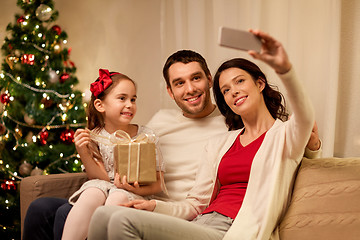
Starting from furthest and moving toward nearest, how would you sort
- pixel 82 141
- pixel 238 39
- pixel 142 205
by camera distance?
1. pixel 82 141
2. pixel 142 205
3. pixel 238 39

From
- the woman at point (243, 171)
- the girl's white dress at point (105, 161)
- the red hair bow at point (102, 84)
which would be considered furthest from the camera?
the red hair bow at point (102, 84)

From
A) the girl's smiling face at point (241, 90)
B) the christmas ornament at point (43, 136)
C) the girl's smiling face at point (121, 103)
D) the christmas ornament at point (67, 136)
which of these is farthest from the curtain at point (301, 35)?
the christmas ornament at point (43, 136)

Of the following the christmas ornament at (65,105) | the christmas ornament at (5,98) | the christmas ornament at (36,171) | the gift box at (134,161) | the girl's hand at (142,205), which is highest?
the christmas ornament at (5,98)

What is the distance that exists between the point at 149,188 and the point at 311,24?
47.6 inches

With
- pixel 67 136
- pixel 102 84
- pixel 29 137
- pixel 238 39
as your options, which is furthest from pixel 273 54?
pixel 29 137

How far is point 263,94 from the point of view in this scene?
76.2 inches

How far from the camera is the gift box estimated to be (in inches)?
72.4

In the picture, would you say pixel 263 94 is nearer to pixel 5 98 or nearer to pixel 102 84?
pixel 102 84

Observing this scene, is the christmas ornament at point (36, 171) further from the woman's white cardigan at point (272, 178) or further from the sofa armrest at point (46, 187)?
the woman's white cardigan at point (272, 178)

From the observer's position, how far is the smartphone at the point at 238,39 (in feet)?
3.70

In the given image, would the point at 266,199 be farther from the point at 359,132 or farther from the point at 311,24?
the point at 311,24

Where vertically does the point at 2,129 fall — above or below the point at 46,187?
above

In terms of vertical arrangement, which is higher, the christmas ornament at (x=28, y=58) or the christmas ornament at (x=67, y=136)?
the christmas ornament at (x=28, y=58)

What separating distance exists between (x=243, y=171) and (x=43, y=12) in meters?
2.27
